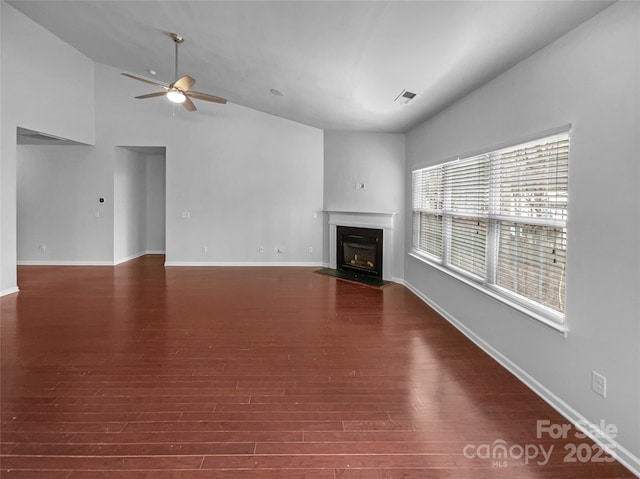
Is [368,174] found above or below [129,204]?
above

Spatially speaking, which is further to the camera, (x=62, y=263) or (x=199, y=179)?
(x=199, y=179)

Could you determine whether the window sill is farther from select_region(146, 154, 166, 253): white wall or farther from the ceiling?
select_region(146, 154, 166, 253): white wall

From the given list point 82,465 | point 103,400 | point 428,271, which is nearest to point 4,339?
point 103,400

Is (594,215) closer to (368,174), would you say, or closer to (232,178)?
(368,174)

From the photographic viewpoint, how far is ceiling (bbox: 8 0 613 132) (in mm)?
2236

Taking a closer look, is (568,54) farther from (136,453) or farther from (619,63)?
(136,453)

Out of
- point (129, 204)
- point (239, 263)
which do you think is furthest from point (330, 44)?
point (129, 204)

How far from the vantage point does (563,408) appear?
6.98 ft

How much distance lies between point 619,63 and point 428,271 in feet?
10.4

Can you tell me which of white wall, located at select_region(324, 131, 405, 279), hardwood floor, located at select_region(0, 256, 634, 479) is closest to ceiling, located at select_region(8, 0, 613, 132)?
white wall, located at select_region(324, 131, 405, 279)

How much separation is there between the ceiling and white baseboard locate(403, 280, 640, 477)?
93.0 inches

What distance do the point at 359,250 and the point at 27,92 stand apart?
5.87 meters

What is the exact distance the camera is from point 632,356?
1.68 meters

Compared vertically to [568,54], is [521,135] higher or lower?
lower
